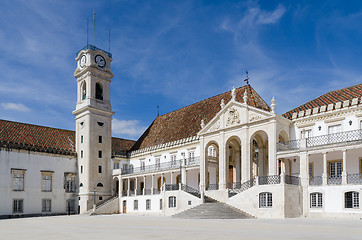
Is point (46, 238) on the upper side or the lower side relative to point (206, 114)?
lower

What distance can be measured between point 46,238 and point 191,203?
17733 mm

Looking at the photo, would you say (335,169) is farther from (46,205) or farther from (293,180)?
(46,205)

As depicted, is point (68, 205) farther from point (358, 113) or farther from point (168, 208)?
point (358, 113)

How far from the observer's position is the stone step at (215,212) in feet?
82.0

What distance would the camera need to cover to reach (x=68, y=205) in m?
41.8

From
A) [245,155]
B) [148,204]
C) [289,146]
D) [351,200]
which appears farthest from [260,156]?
[148,204]

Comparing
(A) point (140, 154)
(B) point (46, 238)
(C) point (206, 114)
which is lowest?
(B) point (46, 238)

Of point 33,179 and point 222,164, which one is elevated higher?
point 222,164

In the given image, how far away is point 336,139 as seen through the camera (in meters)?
26.2

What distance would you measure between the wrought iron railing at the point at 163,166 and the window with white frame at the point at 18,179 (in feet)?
35.5

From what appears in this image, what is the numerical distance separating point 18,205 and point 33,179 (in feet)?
9.63

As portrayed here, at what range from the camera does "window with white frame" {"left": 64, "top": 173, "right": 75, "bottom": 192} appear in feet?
138

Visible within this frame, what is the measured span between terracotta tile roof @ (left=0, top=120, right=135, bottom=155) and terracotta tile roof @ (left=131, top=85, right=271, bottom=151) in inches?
191

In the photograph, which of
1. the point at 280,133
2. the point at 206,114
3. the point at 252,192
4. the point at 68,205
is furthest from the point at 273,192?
the point at 68,205
